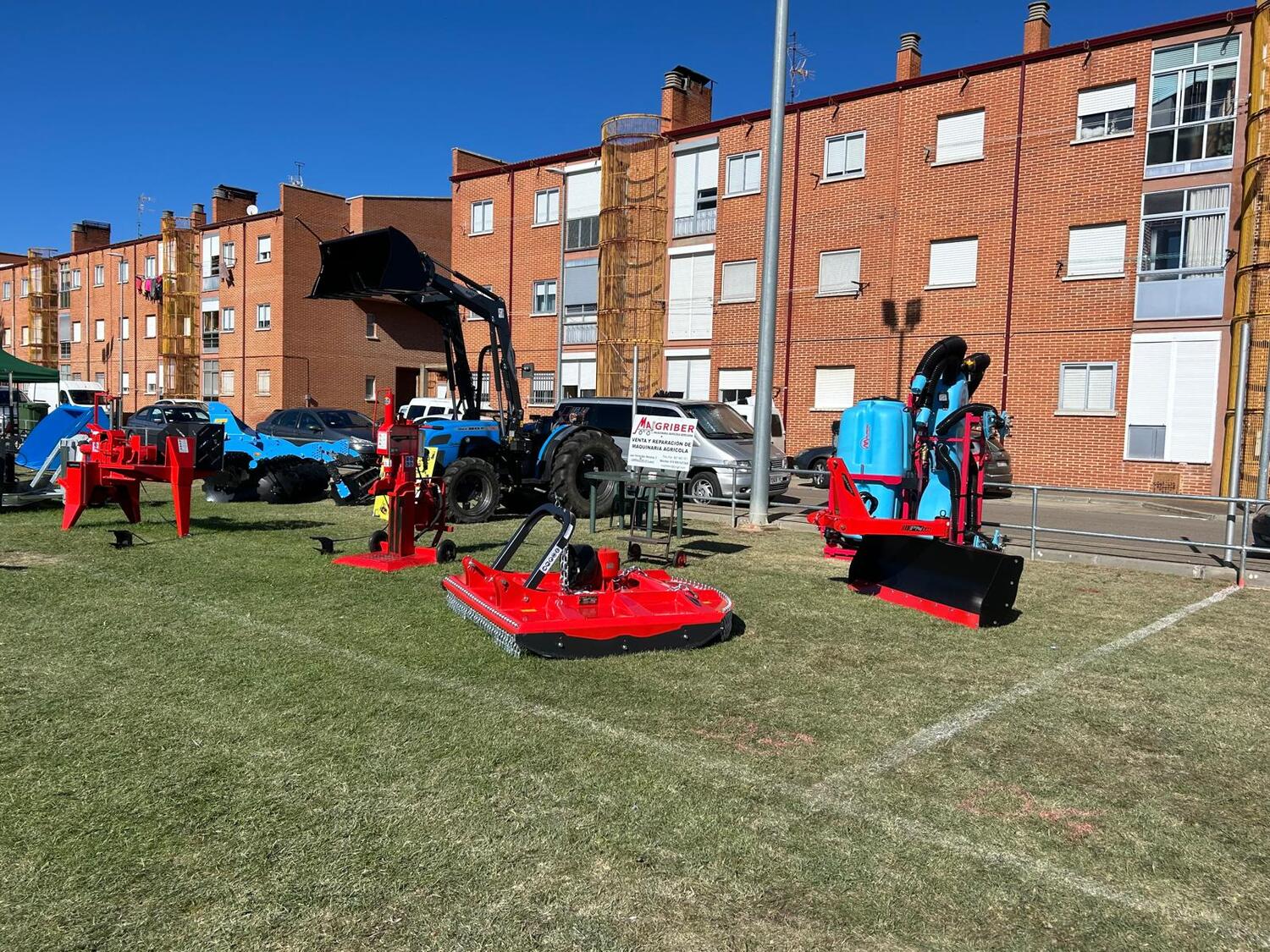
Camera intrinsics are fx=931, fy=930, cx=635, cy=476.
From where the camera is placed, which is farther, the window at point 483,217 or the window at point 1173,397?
the window at point 483,217

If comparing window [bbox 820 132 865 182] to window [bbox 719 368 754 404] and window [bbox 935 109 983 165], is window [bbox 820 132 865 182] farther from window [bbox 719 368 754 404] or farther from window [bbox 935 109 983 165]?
window [bbox 719 368 754 404]

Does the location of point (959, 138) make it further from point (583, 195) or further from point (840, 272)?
point (583, 195)

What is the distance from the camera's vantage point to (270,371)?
132 feet

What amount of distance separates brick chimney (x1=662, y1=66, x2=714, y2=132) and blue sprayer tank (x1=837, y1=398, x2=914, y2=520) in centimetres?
2281

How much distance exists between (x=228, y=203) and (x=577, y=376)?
953 inches

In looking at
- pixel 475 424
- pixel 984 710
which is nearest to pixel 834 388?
pixel 475 424

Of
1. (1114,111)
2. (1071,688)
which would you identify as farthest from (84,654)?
(1114,111)

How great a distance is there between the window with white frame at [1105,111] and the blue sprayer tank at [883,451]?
16683 mm

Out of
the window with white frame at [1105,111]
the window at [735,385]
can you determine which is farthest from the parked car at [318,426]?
the window with white frame at [1105,111]

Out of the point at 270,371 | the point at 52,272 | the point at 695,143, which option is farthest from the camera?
the point at 52,272

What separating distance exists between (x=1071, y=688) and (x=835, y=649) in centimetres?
154

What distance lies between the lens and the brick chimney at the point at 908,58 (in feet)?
84.5

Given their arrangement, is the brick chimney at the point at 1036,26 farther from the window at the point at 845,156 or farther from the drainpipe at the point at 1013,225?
the window at the point at 845,156

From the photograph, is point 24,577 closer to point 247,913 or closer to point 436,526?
point 436,526
